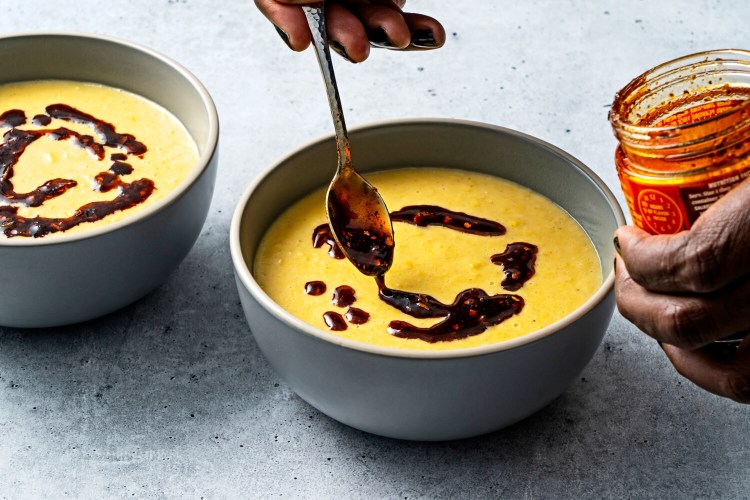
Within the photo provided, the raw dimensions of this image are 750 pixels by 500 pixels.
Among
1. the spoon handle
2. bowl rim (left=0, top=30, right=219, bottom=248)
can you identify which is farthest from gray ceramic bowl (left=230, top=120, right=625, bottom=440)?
the spoon handle

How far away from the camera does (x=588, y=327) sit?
166 centimetres

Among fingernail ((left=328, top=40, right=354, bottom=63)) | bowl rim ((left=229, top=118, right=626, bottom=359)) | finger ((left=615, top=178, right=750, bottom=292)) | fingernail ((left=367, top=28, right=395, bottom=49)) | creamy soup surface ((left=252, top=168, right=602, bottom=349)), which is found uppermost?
finger ((left=615, top=178, right=750, bottom=292))

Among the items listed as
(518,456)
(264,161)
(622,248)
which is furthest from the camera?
(264,161)

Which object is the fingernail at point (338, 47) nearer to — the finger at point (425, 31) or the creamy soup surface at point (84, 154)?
the finger at point (425, 31)

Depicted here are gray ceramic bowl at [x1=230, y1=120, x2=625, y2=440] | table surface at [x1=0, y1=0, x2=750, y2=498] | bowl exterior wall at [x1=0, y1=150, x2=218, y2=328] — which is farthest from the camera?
bowl exterior wall at [x1=0, y1=150, x2=218, y2=328]

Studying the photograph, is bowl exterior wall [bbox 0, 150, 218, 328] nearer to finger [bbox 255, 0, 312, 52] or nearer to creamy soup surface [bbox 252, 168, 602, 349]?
creamy soup surface [bbox 252, 168, 602, 349]

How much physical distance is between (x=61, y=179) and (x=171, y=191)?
0.26 metres

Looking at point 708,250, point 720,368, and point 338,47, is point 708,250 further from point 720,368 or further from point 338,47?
point 338,47

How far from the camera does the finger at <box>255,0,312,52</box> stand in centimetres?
184

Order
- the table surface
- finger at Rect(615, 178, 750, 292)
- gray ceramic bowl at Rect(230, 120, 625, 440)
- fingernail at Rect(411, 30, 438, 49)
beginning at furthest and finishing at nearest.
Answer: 1. fingernail at Rect(411, 30, 438, 49)
2. the table surface
3. gray ceramic bowl at Rect(230, 120, 625, 440)
4. finger at Rect(615, 178, 750, 292)

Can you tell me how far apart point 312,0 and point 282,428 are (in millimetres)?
740

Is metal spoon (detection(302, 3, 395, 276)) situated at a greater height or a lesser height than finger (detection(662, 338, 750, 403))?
lesser

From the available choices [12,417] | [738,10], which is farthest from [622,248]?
[738,10]

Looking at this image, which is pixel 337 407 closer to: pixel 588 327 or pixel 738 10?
pixel 588 327
